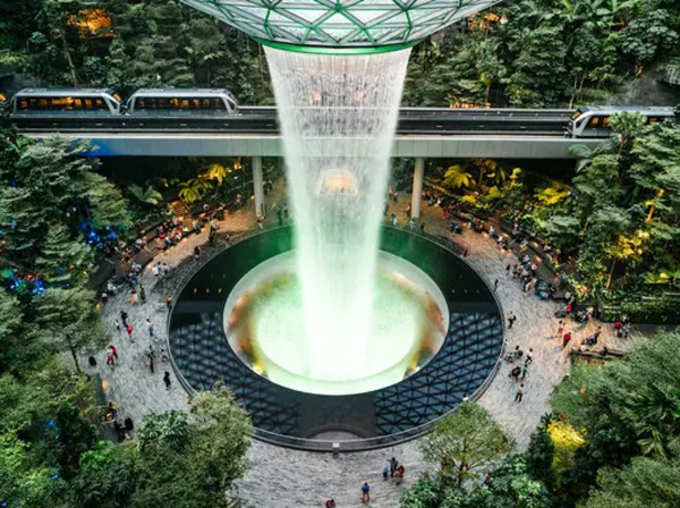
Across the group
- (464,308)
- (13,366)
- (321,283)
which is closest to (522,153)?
(464,308)

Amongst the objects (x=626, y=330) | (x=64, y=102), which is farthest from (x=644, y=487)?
(x=64, y=102)

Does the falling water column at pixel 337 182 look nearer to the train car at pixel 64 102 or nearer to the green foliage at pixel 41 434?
the green foliage at pixel 41 434

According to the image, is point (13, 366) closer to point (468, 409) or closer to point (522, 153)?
point (468, 409)

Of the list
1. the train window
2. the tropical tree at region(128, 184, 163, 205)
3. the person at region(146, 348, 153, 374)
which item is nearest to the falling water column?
the person at region(146, 348, 153, 374)

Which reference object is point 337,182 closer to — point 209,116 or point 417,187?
point 417,187

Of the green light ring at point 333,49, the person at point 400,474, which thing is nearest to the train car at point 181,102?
the green light ring at point 333,49
